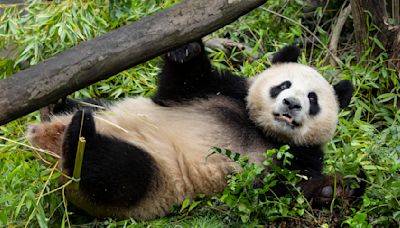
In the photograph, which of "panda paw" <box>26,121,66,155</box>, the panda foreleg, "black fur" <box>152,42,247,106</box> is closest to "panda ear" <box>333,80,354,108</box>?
"black fur" <box>152,42,247,106</box>

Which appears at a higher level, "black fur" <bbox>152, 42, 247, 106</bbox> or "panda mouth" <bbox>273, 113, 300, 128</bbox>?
"black fur" <bbox>152, 42, 247, 106</bbox>

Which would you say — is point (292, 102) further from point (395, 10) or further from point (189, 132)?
point (395, 10)

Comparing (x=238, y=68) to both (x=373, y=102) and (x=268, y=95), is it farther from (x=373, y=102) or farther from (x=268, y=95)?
(x=268, y=95)

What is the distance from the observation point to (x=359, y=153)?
598cm

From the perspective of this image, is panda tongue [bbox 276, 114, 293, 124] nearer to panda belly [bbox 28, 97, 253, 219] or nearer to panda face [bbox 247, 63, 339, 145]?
panda face [bbox 247, 63, 339, 145]

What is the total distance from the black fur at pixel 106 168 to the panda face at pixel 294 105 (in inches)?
42.6

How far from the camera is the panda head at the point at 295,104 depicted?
17.9 ft

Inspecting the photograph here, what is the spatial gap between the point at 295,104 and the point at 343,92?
2.39 feet

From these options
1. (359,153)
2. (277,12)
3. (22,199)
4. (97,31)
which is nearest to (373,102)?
(359,153)

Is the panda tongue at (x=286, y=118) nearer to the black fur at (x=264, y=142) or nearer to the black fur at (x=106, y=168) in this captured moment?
the black fur at (x=264, y=142)

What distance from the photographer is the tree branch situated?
13.3 ft

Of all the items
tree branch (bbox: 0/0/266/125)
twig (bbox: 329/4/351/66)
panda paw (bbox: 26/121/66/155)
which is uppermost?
tree branch (bbox: 0/0/266/125)

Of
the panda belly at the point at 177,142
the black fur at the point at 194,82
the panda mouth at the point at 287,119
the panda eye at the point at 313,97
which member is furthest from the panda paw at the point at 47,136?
the panda eye at the point at 313,97

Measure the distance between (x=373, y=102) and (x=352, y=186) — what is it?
7.52 feet
